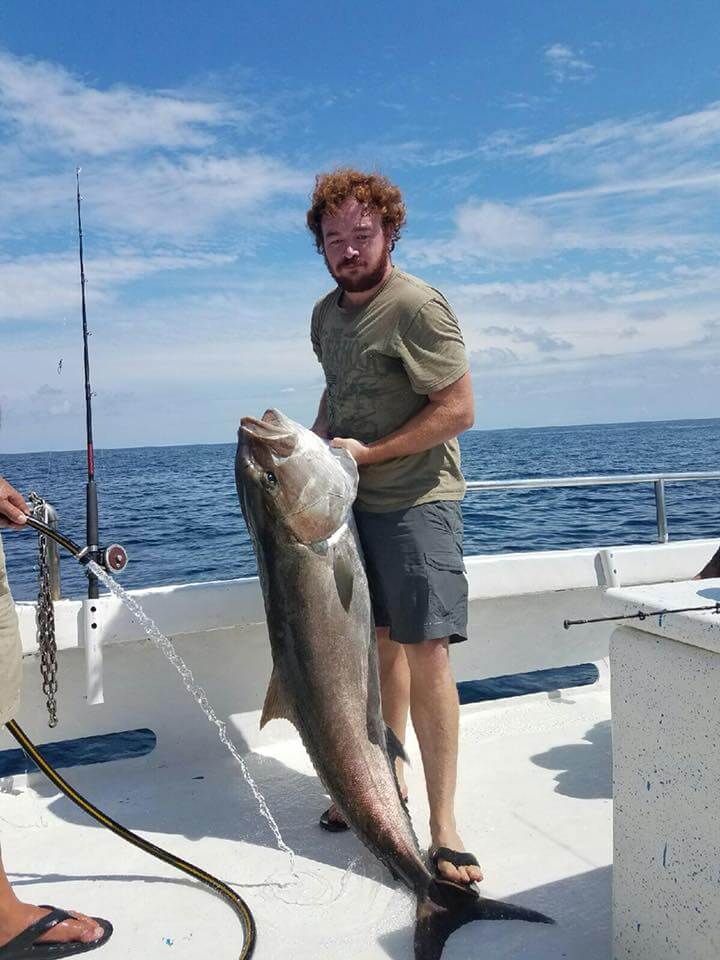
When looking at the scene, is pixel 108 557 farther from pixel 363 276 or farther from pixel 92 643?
pixel 363 276

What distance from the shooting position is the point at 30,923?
7.96 feet

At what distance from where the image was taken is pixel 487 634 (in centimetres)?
463

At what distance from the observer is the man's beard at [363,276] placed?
2.95 metres

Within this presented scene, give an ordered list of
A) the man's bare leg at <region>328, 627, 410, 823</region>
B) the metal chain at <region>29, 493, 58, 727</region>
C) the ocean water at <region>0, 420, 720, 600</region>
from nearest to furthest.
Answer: the man's bare leg at <region>328, 627, 410, 823</region>
the metal chain at <region>29, 493, 58, 727</region>
the ocean water at <region>0, 420, 720, 600</region>

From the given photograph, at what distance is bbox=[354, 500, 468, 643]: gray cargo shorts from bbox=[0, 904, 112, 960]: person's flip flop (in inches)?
53.8

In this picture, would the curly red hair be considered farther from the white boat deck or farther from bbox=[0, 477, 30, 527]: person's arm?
the white boat deck

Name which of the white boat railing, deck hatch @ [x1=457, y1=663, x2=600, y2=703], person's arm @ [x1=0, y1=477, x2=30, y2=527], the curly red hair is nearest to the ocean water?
deck hatch @ [x1=457, y1=663, x2=600, y2=703]

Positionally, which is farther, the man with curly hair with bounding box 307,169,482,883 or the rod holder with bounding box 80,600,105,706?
the rod holder with bounding box 80,600,105,706

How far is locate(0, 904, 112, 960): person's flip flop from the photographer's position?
238 centimetres

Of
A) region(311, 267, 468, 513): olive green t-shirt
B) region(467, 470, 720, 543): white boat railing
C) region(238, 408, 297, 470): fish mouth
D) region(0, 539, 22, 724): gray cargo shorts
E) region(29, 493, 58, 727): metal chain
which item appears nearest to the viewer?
region(0, 539, 22, 724): gray cargo shorts

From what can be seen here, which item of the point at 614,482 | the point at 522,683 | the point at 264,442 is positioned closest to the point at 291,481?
the point at 264,442

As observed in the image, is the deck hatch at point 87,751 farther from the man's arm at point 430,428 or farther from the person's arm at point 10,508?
the man's arm at point 430,428

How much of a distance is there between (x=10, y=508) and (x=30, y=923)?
1250 millimetres

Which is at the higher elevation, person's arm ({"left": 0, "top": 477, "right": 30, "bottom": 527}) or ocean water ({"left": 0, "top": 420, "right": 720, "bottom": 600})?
person's arm ({"left": 0, "top": 477, "right": 30, "bottom": 527})
